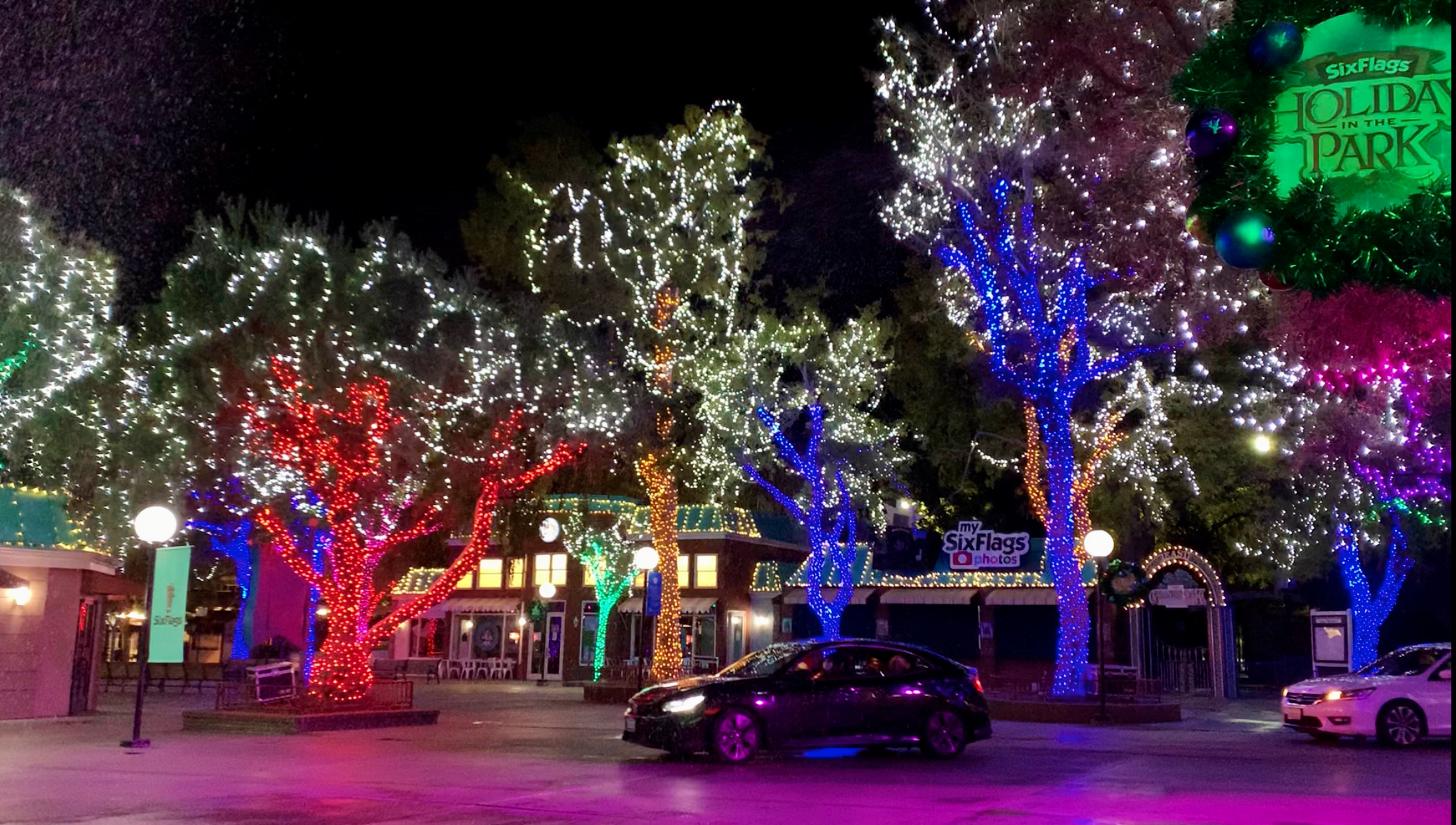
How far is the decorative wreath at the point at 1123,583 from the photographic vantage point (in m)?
24.9

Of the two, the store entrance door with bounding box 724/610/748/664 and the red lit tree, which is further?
the store entrance door with bounding box 724/610/748/664

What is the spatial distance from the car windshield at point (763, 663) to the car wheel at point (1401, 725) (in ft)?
27.5

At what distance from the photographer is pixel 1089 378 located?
81.1 ft

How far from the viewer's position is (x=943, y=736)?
1577cm

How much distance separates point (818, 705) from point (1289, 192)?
1075 centimetres

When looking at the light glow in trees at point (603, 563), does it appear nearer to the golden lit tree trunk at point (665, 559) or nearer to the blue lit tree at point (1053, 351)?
the golden lit tree trunk at point (665, 559)

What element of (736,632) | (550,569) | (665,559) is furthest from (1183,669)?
(550,569)

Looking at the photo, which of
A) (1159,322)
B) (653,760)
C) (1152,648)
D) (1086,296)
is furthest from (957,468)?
(653,760)

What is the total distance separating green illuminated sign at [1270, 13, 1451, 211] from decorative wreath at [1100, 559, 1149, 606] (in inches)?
798

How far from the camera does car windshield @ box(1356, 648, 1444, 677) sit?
18281mm

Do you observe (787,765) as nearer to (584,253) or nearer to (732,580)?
A: (584,253)

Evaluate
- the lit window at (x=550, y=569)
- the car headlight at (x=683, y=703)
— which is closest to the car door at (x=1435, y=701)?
the car headlight at (x=683, y=703)

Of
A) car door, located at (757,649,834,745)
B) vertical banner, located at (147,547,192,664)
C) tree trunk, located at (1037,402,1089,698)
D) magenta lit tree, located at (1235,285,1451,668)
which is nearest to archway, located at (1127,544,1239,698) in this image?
magenta lit tree, located at (1235,285,1451,668)

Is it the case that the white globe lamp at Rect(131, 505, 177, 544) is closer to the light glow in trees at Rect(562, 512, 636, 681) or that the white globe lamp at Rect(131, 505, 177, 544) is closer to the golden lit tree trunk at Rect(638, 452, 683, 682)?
the golden lit tree trunk at Rect(638, 452, 683, 682)
